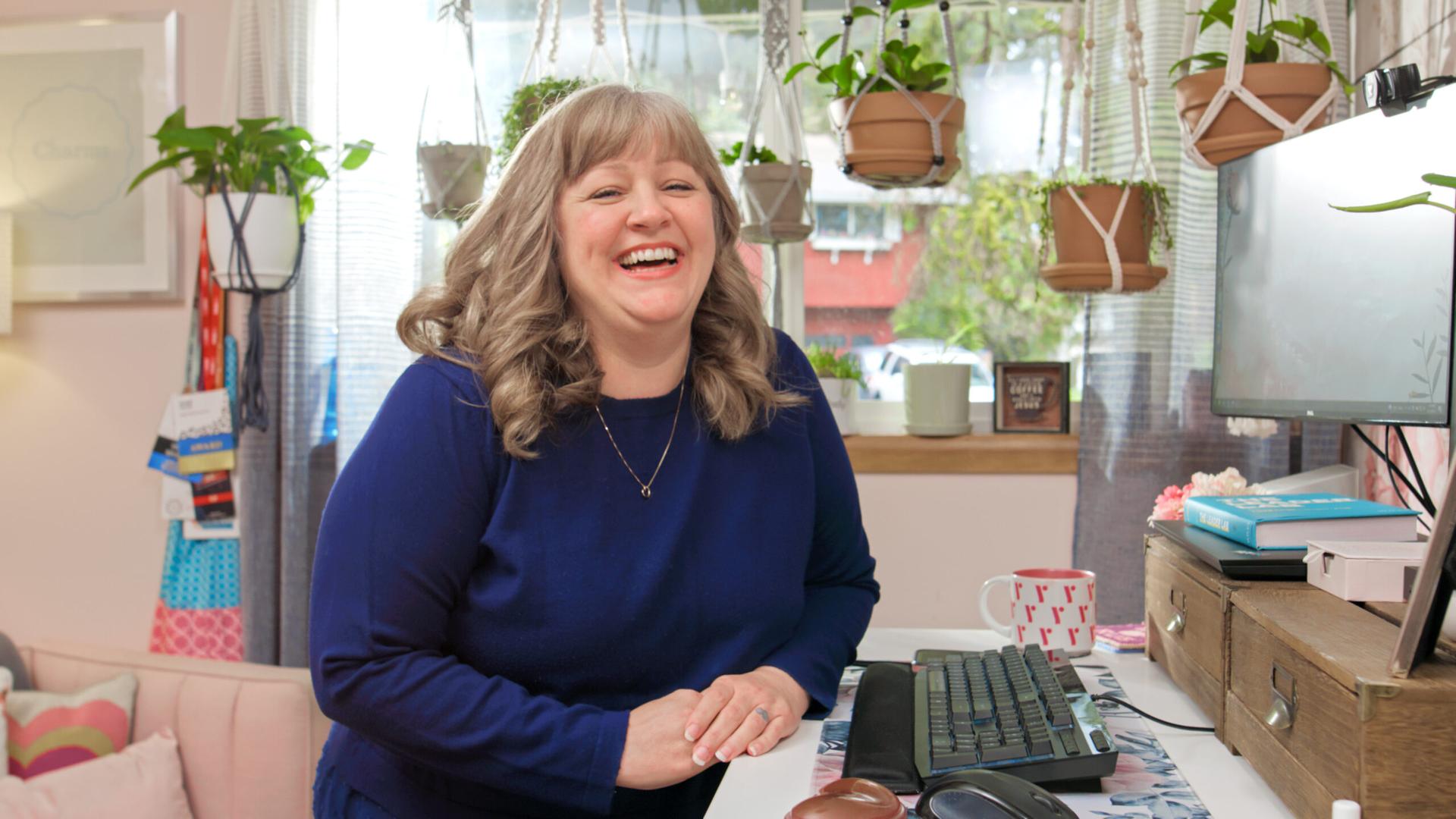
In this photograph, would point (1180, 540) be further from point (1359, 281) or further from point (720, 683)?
point (720, 683)

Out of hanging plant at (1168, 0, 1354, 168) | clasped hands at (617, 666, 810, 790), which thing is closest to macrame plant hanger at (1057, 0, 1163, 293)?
hanging plant at (1168, 0, 1354, 168)

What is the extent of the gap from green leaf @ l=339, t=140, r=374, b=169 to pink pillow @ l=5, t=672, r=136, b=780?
3.68ft

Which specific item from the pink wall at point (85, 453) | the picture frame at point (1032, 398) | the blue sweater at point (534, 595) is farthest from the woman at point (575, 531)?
the pink wall at point (85, 453)

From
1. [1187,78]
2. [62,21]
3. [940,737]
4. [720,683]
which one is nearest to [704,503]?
[720,683]

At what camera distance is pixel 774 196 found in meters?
2.30

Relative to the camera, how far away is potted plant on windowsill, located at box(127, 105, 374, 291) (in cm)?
239

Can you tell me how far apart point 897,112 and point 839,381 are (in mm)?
722

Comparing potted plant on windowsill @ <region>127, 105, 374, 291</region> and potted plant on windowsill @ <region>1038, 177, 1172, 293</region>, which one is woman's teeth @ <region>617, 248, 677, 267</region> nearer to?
potted plant on windowsill @ <region>1038, 177, 1172, 293</region>

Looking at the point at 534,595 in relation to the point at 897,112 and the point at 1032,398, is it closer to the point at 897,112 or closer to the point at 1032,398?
the point at 897,112

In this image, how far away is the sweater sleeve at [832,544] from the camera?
4.51ft

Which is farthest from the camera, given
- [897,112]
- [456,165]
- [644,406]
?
[456,165]

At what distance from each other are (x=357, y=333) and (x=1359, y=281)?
205 cm

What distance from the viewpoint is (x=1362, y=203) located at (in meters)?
1.12

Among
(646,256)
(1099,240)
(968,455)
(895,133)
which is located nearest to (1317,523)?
(646,256)
